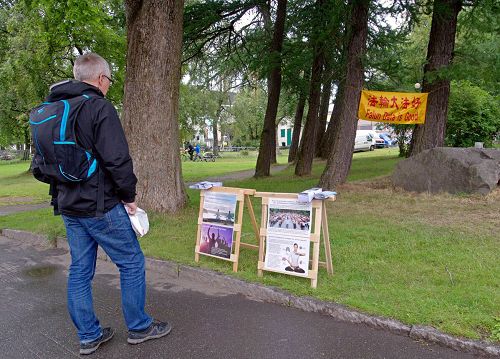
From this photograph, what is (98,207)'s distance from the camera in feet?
10.3

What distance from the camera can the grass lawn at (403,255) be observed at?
3.92m

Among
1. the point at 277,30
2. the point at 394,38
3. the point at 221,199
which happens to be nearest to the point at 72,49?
the point at 277,30

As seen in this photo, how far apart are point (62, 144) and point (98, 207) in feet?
1.69

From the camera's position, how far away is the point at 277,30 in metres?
15.6

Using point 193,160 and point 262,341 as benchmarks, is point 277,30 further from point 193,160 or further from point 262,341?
point 193,160

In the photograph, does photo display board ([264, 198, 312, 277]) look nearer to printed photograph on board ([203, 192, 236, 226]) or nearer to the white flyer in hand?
printed photograph on board ([203, 192, 236, 226])

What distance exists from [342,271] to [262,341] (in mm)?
1728

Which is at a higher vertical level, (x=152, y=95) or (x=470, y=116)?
(x=470, y=116)

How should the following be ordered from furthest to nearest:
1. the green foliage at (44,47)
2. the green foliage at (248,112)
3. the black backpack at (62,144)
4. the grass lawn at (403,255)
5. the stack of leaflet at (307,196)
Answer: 1. the green foliage at (248,112)
2. the green foliage at (44,47)
3. the stack of leaflet at (307,196)
4. the grass lawn at (403,255)
5. the black backpack at (62,144)

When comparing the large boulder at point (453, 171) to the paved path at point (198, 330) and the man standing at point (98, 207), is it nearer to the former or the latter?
the paved path at point (198, 330)

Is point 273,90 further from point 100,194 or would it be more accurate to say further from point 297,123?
point 100,194

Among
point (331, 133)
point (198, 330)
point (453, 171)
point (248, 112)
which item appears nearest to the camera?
point (198, 330)

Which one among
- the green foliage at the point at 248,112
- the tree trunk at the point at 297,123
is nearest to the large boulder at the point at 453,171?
the tree trunk at the point at 297,123

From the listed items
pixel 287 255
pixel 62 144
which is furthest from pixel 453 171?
pixel 62 144
